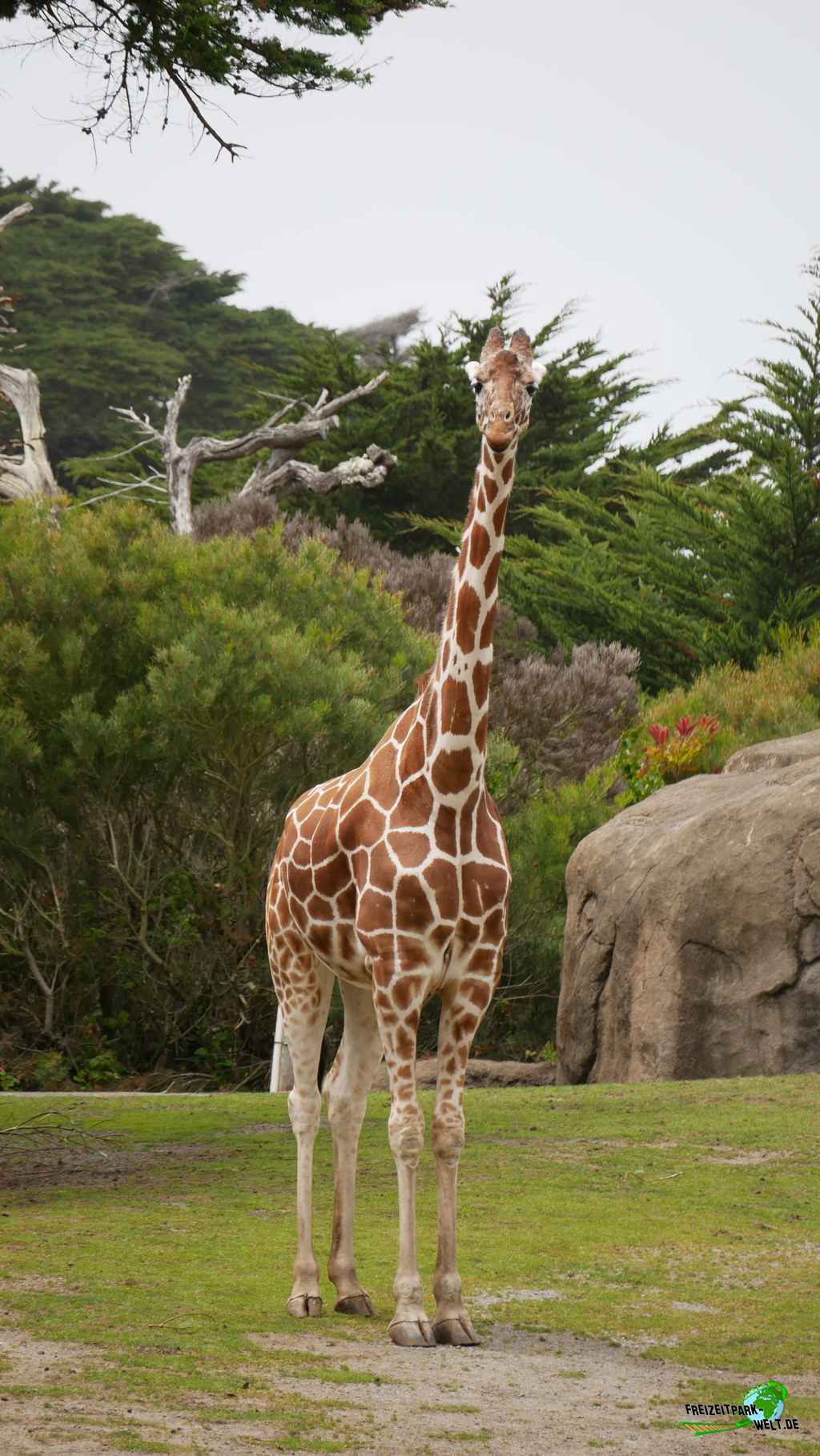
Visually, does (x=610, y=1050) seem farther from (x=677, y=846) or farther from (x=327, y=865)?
(x=327, y=865)

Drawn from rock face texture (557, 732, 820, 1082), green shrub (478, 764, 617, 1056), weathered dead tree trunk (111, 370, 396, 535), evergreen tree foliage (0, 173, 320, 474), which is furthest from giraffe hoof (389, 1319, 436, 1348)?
evergreen tree foliage (0, 173, 320, 474)

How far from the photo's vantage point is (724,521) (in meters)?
25.6

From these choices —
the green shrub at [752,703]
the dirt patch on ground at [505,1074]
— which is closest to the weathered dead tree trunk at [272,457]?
the green shrub at [752,703]

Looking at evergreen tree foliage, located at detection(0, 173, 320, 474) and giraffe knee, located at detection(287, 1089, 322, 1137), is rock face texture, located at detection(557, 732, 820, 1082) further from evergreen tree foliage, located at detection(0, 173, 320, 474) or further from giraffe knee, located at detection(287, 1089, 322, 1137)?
evergreen tree foliage, located at detection(0, 173, 320, 474)

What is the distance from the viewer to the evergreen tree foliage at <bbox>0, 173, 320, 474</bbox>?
43.1m

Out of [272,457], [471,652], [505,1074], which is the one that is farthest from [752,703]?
[471,652]

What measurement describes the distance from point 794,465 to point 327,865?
718 inches

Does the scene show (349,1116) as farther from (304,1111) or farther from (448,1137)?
(448,1137)

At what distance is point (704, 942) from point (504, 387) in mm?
7492

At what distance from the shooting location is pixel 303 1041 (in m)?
7.16

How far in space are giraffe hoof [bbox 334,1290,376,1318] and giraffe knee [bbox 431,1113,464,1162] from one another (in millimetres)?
741

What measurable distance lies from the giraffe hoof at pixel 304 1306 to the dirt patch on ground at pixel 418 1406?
0.40 meters

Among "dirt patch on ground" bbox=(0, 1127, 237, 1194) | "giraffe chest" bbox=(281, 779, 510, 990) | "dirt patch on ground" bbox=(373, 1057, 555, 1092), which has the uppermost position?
"giraffe chest" bbox=(281, 779, 510, 990)

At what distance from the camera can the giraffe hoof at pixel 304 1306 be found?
6492mm
